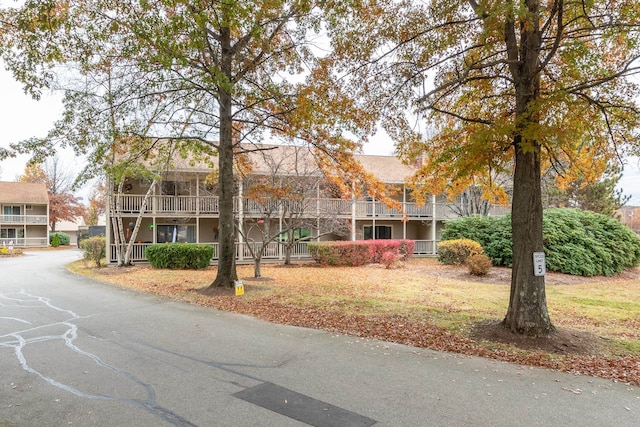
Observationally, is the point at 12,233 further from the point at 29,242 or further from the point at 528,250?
the point at 528,250

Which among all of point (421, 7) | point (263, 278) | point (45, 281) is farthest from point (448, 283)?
point (45, 281)

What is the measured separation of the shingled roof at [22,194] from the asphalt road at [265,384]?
3841 centimetres

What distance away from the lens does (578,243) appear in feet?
50.6

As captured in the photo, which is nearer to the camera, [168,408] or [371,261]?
[168,408]

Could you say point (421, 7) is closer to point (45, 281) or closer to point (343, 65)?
point (343, 65)

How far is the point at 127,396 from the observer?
4227mm

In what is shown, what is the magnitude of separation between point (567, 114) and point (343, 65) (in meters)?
4.77

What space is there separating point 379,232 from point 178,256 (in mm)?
13236

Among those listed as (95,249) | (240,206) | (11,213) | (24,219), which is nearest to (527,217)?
(240,206)

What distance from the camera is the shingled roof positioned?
124 feet

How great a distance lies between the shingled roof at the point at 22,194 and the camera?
37.7 metres

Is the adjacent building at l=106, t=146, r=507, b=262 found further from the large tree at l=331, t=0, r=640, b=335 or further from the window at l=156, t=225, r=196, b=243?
the large tree at l=331, t=0, r=640, b=335

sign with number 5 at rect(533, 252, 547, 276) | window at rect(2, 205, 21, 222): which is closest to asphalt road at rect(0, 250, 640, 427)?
sign with number 5 at rect(533, 252, 547, 276)

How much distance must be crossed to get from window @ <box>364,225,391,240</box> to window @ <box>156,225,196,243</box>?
35.1 ft
